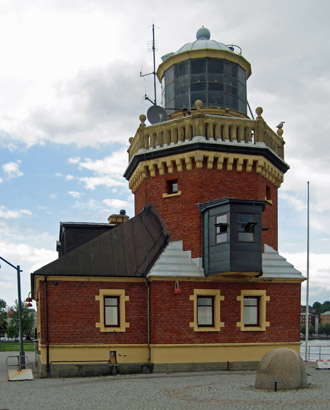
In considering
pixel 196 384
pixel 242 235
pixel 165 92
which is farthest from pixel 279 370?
pixel 165 92

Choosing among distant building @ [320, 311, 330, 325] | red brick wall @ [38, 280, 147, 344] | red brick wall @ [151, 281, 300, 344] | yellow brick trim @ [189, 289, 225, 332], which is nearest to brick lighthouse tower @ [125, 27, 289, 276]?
yellow brick trim @ [189, 289, 225, 332]

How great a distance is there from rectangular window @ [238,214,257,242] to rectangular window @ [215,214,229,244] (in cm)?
56

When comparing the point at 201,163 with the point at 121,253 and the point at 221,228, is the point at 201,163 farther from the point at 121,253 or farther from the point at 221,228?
the point at 121,253

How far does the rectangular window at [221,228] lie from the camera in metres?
22.8

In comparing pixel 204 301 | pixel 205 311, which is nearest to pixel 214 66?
pixel 204 301

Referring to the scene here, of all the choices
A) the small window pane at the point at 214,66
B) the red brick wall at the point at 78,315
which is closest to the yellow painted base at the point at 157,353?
the red brick wall at the point at 78,315

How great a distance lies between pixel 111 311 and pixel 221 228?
5.80 metres

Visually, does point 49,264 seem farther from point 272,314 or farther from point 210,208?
point 272,314

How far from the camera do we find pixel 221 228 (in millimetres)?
23250

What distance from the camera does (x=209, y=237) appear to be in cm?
2367

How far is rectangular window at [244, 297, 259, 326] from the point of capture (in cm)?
2444

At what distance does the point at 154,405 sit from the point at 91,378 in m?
7.95

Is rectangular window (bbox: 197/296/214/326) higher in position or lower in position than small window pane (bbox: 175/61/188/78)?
lower

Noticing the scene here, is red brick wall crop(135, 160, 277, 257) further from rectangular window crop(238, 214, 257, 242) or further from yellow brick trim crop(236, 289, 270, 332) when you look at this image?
yellow brick trim crop(236, 289, 270, 332)
